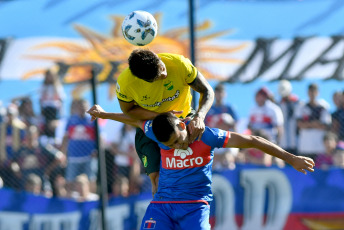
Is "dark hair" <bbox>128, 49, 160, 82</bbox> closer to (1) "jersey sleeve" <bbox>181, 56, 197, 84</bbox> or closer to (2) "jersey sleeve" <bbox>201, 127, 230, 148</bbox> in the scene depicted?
(1) "jersey sleeve" <bbox>181, 56, 197, 84</bbox>

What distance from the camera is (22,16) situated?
14508 mm

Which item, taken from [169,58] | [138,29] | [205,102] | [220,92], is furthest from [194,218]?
[220,92]

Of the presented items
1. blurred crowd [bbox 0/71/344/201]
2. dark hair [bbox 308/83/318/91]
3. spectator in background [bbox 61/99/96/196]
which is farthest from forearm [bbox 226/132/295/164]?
dark hair [bbox 308/83/318/91]

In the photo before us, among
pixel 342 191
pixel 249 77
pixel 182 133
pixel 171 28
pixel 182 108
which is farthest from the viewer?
pixel 171 28

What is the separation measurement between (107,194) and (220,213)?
170cm

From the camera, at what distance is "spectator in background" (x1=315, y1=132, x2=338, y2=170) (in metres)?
9.99

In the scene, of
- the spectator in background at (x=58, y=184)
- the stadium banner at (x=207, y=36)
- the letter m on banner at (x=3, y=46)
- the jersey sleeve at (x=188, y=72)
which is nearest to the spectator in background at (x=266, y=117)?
the stadium banner at (x=207, y=36)

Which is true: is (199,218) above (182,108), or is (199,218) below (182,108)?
below

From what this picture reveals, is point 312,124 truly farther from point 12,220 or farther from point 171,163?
point 12,220

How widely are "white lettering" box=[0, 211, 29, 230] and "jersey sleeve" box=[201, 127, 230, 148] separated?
4605 millimetres

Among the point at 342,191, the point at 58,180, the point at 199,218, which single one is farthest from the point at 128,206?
the point at 199,218

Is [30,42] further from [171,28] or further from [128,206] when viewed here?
[128,206]

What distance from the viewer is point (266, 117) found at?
10.4m

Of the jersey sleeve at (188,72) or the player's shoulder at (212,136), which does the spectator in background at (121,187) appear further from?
the player's shoulder at (212,136)
